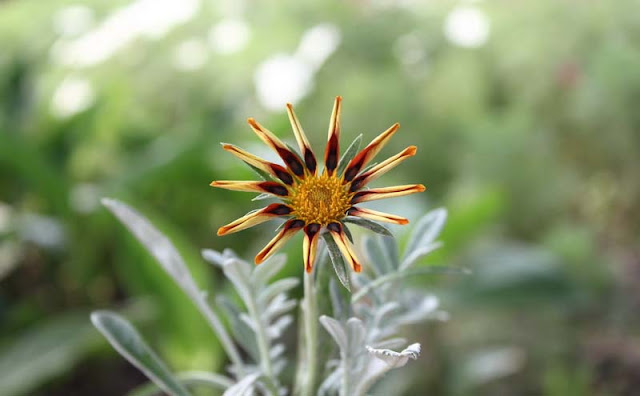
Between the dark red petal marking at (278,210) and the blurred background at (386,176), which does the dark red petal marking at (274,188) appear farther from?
the blurred background at (386,176)

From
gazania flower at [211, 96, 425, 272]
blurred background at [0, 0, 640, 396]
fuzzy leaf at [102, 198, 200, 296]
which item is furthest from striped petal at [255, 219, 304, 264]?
blurred background at [0, 0, 640, 396]

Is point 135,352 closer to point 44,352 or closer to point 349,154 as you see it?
point 349,154

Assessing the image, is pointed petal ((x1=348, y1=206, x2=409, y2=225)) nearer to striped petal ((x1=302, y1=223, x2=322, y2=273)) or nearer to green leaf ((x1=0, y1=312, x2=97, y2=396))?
striped petal ((x1=302, y1=223, x2=322, y2=273))

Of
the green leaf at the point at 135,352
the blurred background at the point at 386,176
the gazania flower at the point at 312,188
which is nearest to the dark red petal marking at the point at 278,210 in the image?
the gazania flower at the point at 312,188

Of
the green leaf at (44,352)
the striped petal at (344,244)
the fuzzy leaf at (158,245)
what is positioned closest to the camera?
the striped petal at (344,244)

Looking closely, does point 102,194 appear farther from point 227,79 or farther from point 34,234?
point 227,79

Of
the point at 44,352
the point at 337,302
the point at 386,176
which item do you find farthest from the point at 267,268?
the point at 386,176

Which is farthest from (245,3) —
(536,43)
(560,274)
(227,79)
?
(560,274)

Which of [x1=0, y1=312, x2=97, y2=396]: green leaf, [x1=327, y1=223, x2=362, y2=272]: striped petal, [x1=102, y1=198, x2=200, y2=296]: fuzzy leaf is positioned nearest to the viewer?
[x1=327, y1=223, x2=362, y2=272]: striped petal
